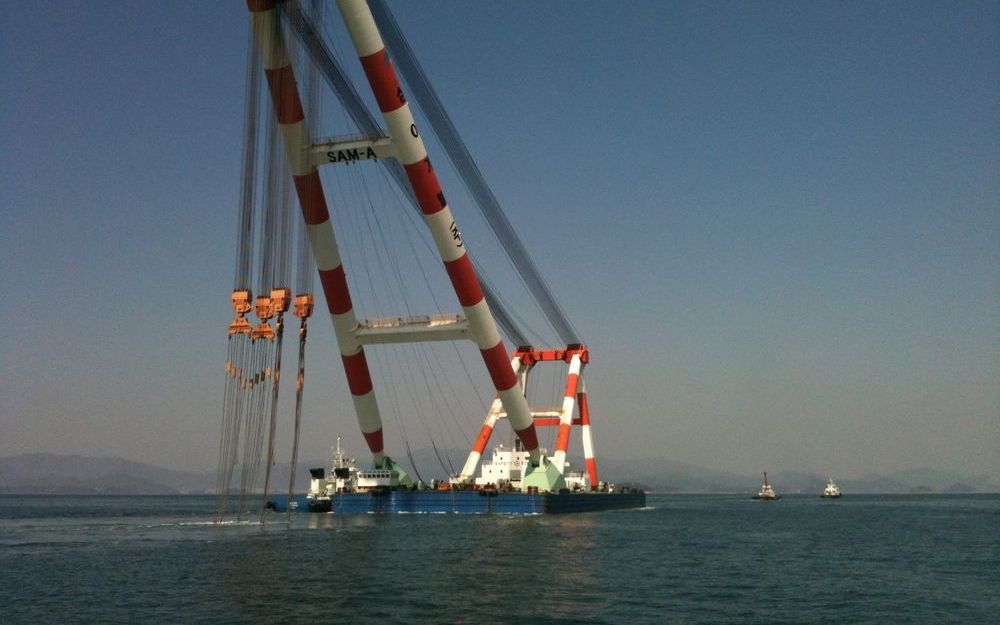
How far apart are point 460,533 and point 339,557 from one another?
11.5 meters

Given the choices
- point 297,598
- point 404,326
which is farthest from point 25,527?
point 297,598

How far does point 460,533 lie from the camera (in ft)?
132

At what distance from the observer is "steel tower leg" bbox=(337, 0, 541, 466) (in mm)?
39312

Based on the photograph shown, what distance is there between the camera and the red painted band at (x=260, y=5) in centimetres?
3747

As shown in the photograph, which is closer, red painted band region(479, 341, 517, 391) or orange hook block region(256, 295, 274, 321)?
orange hook block region(256, 295, 274, 321)

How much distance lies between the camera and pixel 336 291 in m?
49.9

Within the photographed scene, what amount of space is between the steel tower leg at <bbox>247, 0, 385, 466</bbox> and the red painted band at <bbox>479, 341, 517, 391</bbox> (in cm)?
776

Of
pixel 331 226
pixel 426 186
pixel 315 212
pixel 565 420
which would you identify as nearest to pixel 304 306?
pixel 426 186

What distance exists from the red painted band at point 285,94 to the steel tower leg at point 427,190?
150 inches

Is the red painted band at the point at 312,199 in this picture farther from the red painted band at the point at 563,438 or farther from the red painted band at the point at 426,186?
the red painted band at the point at 563,438

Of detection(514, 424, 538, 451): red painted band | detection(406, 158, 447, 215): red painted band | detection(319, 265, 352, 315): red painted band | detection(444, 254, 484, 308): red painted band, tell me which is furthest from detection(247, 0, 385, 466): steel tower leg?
detection(514, 424, 538, 451): red painted band

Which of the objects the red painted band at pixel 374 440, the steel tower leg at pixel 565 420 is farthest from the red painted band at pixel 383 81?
the steel tower leg at pixel 565 420

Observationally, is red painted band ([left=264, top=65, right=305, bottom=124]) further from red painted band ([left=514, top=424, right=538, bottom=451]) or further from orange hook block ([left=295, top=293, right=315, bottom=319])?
red painted band ([left=514, top=424, right=538, bottom=451])

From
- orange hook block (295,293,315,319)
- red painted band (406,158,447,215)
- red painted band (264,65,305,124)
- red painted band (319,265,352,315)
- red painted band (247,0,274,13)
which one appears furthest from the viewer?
red painted band (319,265,352,315)
